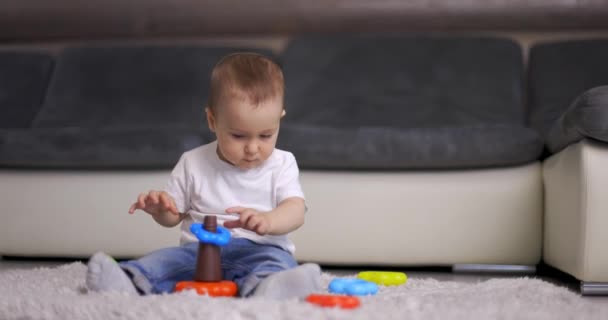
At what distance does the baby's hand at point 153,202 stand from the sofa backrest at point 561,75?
1592 mm

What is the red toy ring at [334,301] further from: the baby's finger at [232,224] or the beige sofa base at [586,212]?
the beige sofa base at [586,212]

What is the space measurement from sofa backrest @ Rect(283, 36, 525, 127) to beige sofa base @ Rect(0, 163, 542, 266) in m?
0.57

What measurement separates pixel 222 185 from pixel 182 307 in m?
0.39

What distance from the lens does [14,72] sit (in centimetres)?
304

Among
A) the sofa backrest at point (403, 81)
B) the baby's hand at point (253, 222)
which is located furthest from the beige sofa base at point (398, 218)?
the baby's hand at point (253, 222)

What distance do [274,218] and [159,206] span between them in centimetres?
22

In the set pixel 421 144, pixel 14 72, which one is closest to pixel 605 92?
pixel 421 144

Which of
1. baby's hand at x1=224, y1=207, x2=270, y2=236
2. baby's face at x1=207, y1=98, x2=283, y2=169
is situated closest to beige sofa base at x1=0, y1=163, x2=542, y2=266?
baby's face at x1=207, y1=98, x2=283, y2=169

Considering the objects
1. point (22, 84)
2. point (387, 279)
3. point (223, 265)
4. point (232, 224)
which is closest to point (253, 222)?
point (232, 224)

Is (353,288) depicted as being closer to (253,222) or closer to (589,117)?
(253,222)

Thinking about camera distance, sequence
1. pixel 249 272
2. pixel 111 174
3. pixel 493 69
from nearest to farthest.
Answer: pixel 249 272, pixel 111 174, pixel 493 69

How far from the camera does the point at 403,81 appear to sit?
282 centimetres

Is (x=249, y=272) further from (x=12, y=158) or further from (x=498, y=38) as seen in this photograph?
(x=498, y=38)

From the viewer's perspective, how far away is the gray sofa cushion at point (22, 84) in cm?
288
